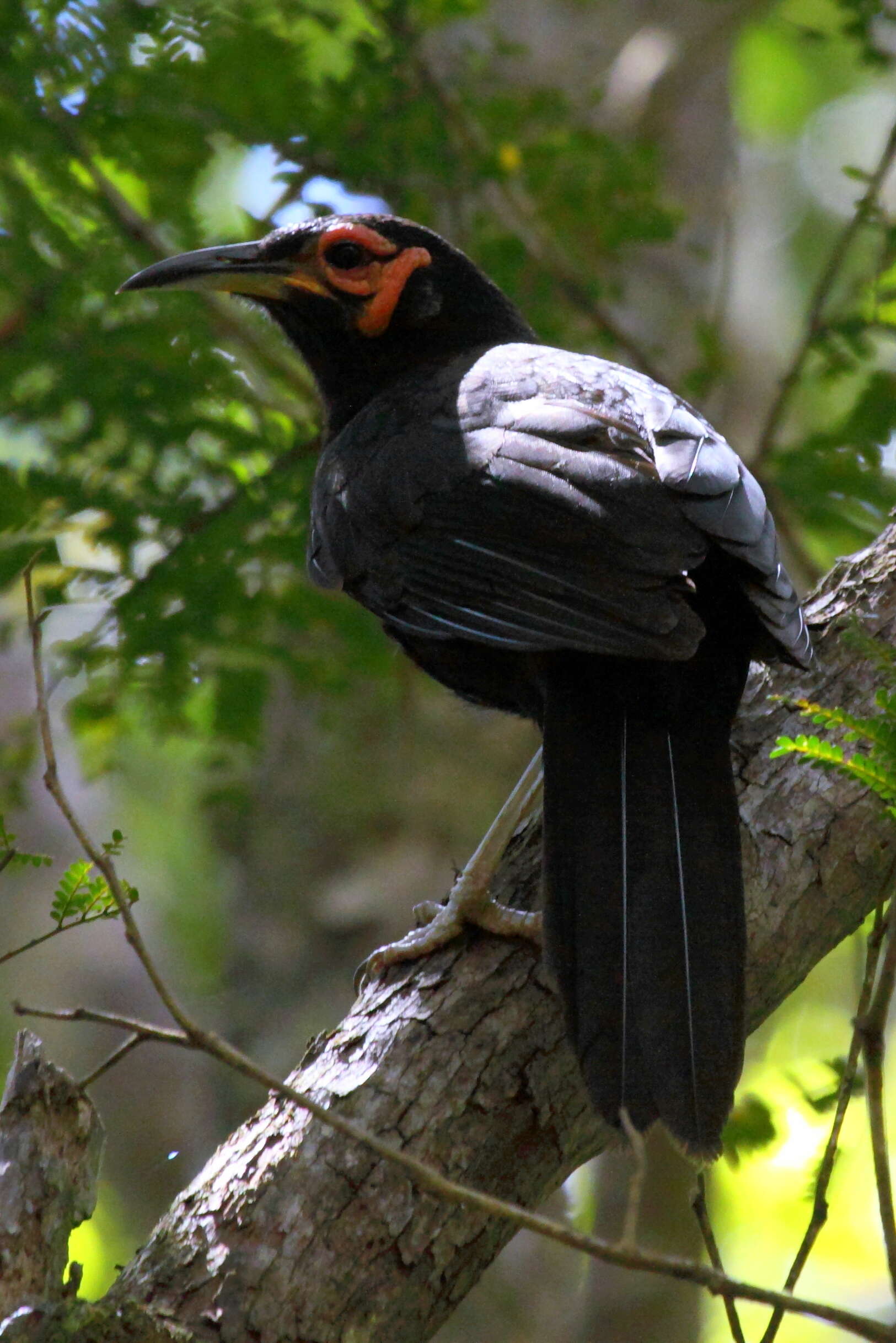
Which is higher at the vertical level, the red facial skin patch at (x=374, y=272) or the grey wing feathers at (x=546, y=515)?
Result: the red facial skin patch at (x=374, y=272)

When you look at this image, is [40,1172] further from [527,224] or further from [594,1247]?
[527,224]

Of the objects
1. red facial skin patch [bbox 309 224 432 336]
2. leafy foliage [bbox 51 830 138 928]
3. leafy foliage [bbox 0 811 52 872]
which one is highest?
red facial skin patch [bbox 309 224 432 336]

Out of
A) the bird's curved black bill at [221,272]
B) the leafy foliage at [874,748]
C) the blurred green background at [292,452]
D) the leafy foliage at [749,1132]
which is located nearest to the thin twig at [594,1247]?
the leafy foliage at [874,748]

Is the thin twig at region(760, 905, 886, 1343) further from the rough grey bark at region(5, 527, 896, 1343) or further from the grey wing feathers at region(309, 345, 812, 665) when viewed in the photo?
the grey wing feathers at region(309, 345, 812, 665)

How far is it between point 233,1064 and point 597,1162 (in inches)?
169

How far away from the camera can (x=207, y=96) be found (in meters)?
4.61

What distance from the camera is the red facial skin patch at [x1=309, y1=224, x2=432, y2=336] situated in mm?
4305

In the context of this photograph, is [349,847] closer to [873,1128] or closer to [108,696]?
[108,696]

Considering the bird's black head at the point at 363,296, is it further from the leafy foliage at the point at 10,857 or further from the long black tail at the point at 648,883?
the leafy foliage at the point at 10,857

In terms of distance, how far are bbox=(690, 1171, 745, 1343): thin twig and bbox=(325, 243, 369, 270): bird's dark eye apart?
2.96 m

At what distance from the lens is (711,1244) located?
251cm

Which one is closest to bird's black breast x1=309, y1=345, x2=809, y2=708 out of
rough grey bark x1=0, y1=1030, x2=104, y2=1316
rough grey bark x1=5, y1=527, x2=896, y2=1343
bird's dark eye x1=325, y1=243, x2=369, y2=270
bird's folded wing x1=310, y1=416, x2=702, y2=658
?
bird's folded wing x1=310, y1=416, x2=702, y2=658

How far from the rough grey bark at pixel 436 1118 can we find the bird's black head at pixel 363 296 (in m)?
1.84

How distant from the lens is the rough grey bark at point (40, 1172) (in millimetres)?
2305
